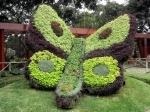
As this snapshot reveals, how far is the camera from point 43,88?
32.4 ft

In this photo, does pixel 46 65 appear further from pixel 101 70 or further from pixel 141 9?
pixel 141 9

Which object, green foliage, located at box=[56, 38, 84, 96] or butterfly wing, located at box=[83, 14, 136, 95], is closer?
green foliage, located at box=[56, 38, 84, 96]

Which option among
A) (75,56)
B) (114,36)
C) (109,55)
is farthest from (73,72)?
(114,36)

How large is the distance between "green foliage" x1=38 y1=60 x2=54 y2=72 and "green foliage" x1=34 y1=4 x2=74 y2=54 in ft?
2.99

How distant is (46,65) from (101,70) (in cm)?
195

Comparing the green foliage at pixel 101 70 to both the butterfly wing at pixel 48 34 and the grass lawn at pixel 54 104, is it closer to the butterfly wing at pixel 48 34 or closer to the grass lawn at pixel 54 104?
the grass lawn at pixel 54 104

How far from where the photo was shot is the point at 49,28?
11.1 m

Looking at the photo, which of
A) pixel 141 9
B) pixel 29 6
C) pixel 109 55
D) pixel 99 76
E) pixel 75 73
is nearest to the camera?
pixel 99 76

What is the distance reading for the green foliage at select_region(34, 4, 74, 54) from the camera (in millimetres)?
10828

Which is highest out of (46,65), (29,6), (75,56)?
(29,6)

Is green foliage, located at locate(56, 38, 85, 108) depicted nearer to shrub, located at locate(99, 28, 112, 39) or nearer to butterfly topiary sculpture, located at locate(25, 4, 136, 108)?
butterfly topiary sculpture, located at locate(25, 4, 136, 108)

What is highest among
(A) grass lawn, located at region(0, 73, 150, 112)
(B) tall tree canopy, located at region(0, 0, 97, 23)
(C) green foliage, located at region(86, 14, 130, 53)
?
(B) tall tree canopy, located at region(0, 0, 97, 23)

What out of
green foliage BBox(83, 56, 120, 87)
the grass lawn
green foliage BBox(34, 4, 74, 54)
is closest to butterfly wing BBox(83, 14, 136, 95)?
green foliage BBox(83, 56, 120, 87)

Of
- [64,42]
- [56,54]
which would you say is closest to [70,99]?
[56,54]
